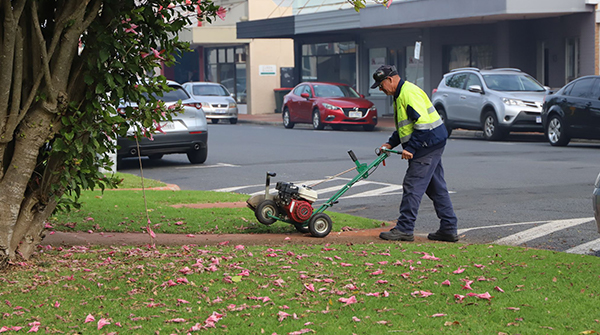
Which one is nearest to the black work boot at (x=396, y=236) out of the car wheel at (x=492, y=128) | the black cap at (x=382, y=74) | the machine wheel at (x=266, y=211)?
the machine wheel at (x=266, y=211)

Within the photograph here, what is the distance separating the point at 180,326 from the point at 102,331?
0.43m

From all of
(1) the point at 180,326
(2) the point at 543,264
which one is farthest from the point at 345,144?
(1) the point at 180,326

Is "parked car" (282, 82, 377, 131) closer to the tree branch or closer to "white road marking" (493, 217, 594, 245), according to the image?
"white road marking" (493, 217, 594, 245)

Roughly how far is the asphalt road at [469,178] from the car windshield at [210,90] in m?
12.0

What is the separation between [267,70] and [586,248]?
34.6 metres

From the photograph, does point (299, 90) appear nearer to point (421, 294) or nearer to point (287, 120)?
point (287, 120)

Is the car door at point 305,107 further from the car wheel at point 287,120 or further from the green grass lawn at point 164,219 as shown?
the green grass lawn at point 164,219

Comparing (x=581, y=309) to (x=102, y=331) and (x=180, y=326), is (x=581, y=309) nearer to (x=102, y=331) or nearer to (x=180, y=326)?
(x=180, y=326)

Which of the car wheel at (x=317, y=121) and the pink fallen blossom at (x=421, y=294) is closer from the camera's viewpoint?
the pink fallen blossom at (x=421, y=294)

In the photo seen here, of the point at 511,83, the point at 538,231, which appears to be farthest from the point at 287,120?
the point at 538,231

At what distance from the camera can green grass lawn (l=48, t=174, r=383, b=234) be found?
835 centimetres

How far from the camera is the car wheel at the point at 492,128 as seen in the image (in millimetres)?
20875

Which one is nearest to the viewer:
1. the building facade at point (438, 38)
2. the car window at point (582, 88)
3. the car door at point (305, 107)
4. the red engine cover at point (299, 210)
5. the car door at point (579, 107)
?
the red engine cover at point (299, 210)

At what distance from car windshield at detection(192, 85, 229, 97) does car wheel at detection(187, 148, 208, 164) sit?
706 inches
